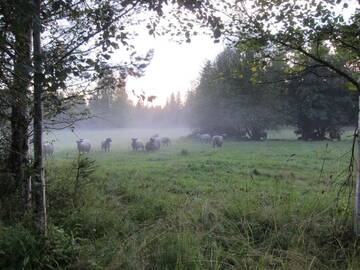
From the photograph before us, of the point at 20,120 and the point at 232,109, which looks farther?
the point at 232,109

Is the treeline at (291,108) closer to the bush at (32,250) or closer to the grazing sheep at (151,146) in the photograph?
the grazing sheep at (151,146)

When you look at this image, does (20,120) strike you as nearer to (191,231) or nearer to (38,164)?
(38,164)

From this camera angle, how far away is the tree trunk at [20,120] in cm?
351

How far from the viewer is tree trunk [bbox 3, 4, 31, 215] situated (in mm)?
3509

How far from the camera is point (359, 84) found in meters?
4.45

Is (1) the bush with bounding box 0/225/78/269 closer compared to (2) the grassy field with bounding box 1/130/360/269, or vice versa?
(1) the bush with bounding box 0/225/78/269

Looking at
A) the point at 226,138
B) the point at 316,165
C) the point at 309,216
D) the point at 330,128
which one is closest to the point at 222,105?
the point at 226,138

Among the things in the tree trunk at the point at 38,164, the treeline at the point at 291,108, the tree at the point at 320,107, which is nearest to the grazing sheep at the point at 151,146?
the treeline at the point at 291,108

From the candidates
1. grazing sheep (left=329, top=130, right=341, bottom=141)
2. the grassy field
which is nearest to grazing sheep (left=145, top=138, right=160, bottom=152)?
grazing sheep (left=329, top=130, right=341, bottom=141)

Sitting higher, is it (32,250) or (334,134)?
(334,134)

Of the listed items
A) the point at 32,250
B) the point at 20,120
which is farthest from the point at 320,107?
the point at 32,250

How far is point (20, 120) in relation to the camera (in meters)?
5.29

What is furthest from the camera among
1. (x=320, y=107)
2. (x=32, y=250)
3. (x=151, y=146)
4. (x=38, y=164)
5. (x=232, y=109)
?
(x=232, y=109)

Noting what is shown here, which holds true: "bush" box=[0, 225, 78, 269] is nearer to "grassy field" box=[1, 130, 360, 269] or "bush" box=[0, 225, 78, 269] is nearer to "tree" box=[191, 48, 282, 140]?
"grassy field" box=[1, 130, 360, 269]
